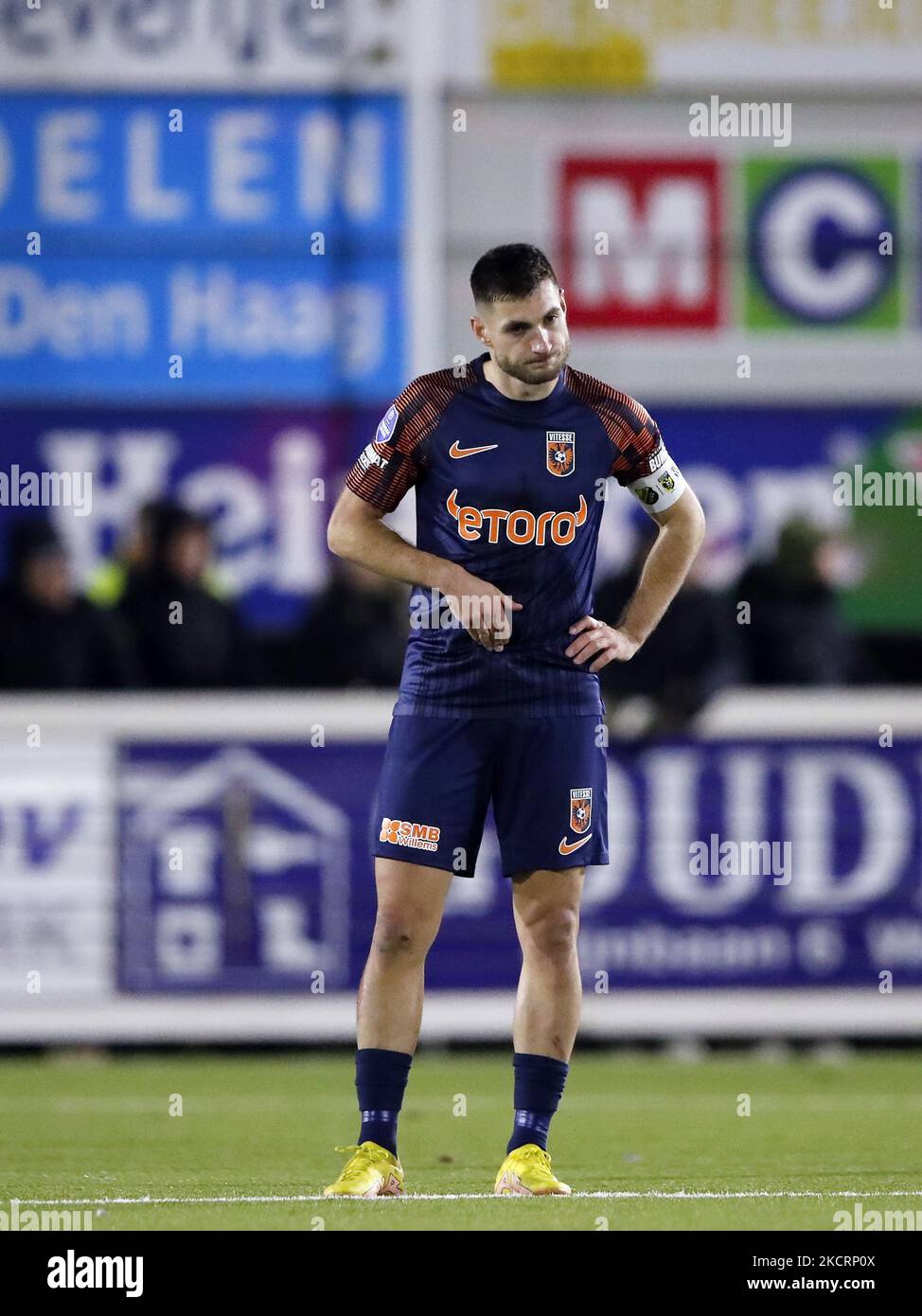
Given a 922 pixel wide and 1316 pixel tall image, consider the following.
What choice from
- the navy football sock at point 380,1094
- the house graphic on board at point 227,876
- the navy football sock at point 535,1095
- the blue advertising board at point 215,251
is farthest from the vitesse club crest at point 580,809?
the blue advertising board at point 215,251

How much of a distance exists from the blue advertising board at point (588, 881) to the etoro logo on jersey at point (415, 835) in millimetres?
4392

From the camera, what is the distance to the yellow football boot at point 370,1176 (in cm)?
610

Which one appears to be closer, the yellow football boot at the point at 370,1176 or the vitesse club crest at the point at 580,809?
the yellow football boot at the point at 370,1176

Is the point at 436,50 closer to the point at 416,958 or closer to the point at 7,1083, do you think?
the point at 7,1083

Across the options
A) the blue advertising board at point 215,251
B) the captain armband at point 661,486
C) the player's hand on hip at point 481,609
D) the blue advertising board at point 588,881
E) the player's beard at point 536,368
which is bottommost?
the blue advertising board at point 588,881

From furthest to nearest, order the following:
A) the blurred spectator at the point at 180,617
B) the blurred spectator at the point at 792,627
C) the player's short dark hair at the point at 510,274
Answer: the blurred spectator at the point at 792,627 < the blurred spectator at the point at 180,617 < the player's short dark hair at the point at 510,274

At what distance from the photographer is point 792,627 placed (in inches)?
459

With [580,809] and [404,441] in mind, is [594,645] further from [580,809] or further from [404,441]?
[404,441]

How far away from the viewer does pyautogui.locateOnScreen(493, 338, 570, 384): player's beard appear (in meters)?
6.14

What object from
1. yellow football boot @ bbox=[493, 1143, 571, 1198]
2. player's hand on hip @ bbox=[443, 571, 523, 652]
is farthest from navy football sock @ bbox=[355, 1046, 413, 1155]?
player's hand on hip @ bbox=[443, 571, 523, 652]

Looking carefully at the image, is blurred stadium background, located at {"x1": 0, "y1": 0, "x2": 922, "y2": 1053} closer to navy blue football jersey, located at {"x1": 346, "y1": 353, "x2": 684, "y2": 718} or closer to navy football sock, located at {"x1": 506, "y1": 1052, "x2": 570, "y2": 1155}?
navy blue football jersey, located at {"x1": 346, "y1": 353, "x2": 684, "y2": 718}

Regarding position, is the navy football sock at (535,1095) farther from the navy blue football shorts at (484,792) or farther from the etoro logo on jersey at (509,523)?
the etoro logo on jersey at (509,523)

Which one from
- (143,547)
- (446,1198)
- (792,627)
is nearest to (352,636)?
(143,547)
